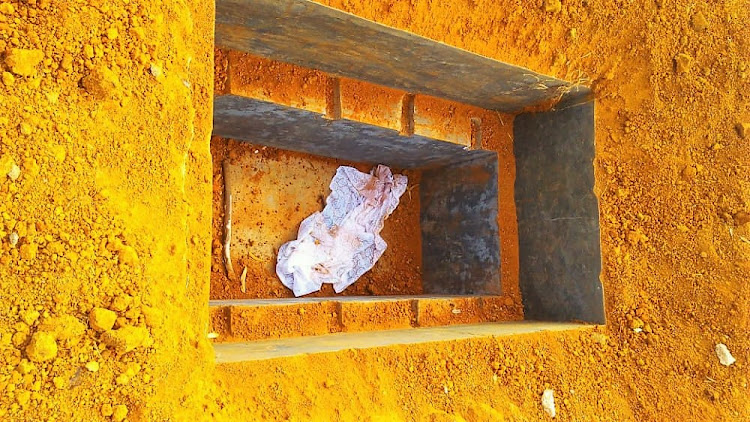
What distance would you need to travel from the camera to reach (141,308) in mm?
2076

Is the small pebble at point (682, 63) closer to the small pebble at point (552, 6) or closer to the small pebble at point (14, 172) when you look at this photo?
the small pebble at point (552, 6)

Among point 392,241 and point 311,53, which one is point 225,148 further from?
point 392,241

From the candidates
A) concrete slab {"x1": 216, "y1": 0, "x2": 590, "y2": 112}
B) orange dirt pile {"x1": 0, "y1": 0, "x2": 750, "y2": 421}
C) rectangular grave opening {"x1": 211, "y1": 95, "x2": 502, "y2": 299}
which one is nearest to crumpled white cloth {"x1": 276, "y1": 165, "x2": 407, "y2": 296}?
rectangular grave opening {"x1": 211, "y1": 95, "x2": 502, "y2": 299}

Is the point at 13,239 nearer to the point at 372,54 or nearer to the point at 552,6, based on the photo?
the point at 372,54

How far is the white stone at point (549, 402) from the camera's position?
11.6 feet

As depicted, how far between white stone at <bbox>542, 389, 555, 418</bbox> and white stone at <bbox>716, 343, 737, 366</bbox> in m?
1.35

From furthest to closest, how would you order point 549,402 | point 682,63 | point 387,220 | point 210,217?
point 387,220
point 682,63
point 549,402
point 210,217

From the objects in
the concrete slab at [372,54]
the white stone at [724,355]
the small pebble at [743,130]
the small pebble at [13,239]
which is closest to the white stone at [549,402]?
the white stone at [724,355]

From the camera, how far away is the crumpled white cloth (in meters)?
4.54

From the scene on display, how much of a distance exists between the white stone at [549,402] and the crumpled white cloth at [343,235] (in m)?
1.84

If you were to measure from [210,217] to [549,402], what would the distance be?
2.42 metres

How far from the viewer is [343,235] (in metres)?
4.80

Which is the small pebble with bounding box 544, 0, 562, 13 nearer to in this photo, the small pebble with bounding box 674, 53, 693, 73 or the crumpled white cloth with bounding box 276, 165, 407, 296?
the small pebble with bounding box 674, 53, 693, 73

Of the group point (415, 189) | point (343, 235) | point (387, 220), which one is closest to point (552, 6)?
point (415, 189)
